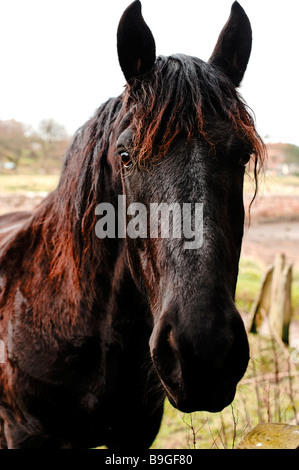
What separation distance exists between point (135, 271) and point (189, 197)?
1.78ft

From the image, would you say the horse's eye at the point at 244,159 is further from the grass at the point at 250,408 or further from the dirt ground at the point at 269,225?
the dirt ground at the point at 269,225

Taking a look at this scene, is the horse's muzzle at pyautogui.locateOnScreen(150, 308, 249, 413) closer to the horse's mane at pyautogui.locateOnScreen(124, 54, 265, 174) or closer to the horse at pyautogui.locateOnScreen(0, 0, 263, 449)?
the horse at pyautogui.locateOnScreen(0, 0, 263, 449)

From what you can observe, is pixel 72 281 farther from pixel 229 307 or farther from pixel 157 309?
pixel 229 307

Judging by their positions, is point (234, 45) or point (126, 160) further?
point (234, 45)

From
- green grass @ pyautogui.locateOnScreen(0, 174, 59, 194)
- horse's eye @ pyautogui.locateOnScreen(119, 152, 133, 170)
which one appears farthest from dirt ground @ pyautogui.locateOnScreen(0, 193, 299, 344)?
horse's eye @ pyautogui.locateOnScreen(119, 152, 133, 170)

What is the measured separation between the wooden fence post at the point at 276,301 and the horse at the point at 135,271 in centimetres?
469

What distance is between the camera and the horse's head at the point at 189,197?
3.85 feet

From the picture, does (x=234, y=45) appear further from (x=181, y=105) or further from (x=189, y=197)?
(x=189, y=197)

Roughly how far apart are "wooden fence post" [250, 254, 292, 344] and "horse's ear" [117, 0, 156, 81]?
207 inches

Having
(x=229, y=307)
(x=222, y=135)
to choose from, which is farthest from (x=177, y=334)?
(x=222, y=135)

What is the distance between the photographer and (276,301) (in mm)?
6797

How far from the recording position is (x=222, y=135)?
1.55 meters

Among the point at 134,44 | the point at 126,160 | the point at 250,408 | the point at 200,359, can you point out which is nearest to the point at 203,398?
the point at 200,359
